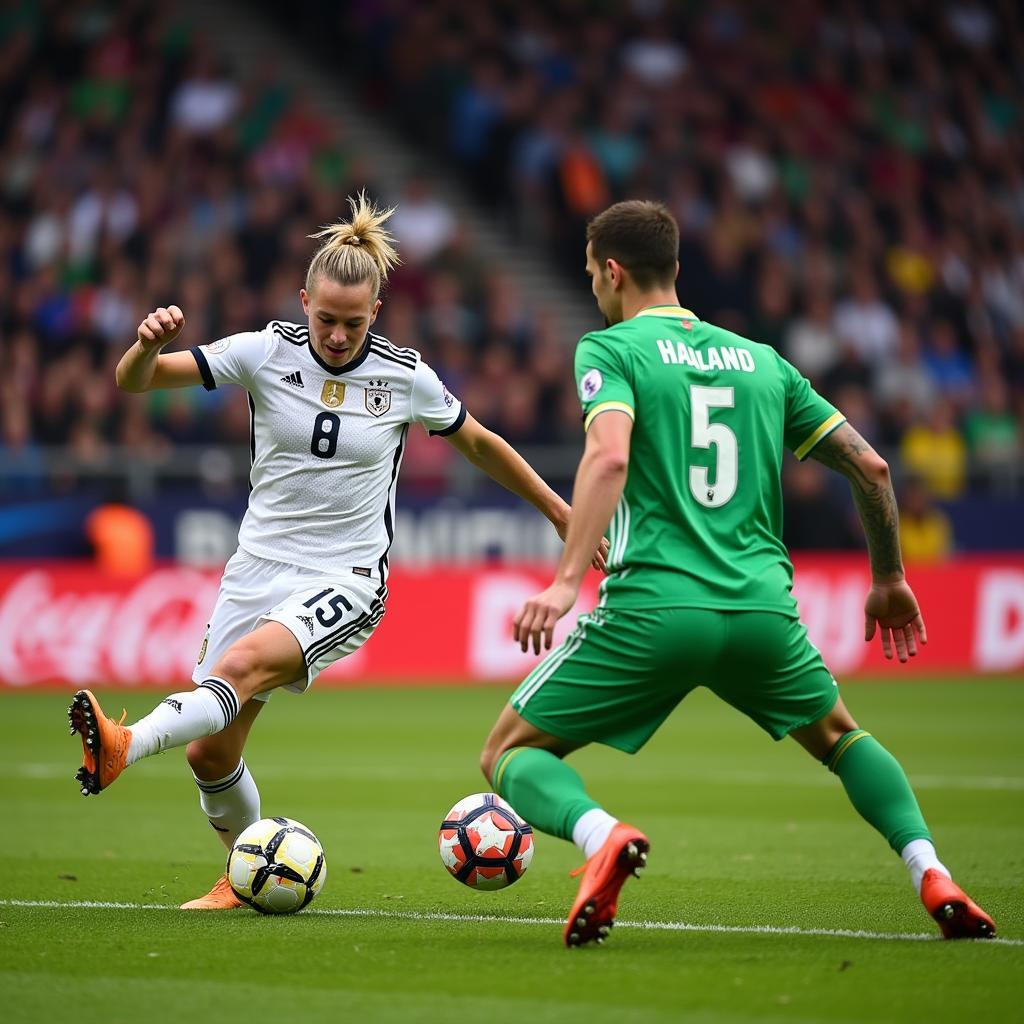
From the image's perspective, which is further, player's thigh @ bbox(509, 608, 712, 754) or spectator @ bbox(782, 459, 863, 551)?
spectator @ bbox(782, 459, 863, 551)

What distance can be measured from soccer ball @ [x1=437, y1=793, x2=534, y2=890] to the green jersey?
1424mm

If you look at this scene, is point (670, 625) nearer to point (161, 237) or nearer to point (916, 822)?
point (916, 822)

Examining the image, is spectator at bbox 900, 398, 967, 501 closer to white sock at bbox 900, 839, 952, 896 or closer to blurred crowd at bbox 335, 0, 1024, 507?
blurred crowd at bbox 335, 0, 1024, 507

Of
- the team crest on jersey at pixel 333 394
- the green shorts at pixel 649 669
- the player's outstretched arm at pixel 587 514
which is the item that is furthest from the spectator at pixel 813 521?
the player's outstretched arm at pixel 587 514

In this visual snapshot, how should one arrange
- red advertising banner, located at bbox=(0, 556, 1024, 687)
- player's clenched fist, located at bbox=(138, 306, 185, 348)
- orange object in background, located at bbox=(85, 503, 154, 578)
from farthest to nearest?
1. orange object in background, located at bbox=(85, 503, 154, 578)
2. red advertising banner, located at bbox=(0, 556, 1024, 687)
3. player's clenched fist, located at bbox=(138, 306, 185, 348)

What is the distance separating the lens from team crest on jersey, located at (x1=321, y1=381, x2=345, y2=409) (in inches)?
273

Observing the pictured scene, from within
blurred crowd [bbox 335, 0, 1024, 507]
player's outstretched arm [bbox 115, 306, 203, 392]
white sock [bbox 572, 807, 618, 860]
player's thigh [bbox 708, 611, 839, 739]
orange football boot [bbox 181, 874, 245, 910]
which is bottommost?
orange football boot [bbox 181, 874, 245, 910]

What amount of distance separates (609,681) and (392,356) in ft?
6.36

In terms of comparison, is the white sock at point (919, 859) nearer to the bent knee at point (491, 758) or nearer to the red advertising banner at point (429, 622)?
the bent knee at point (491, 758)

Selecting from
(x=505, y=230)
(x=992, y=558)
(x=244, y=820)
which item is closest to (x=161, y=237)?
(x=505, y=230)

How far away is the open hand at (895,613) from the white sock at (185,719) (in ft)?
7.26

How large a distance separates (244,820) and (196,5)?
21.4 meters

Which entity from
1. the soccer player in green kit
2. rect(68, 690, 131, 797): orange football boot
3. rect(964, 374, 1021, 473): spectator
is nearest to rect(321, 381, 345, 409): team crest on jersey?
the soccer player in green kit

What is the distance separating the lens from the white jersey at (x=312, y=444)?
271 inches
